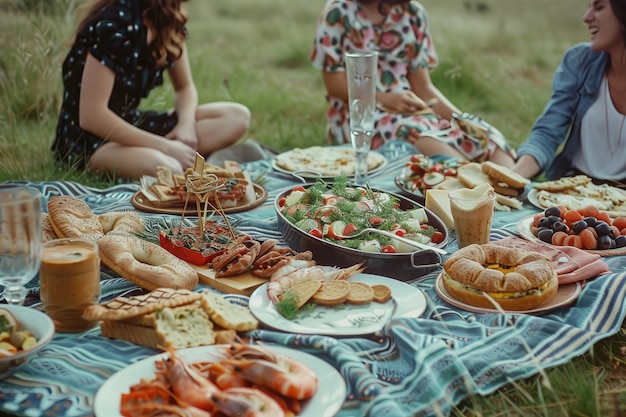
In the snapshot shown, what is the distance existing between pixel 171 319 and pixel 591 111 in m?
3.07

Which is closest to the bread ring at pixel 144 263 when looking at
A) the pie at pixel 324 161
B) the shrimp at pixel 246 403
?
the shrimp at pixel 246 403

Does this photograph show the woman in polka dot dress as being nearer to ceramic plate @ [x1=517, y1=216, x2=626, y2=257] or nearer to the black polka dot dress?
the black polka dot dress

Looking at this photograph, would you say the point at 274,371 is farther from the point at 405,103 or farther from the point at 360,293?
the point at 405,103

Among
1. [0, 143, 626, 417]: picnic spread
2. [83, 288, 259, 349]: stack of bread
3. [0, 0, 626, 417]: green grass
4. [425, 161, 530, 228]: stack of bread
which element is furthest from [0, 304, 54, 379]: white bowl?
[425, 161, 530, 228]: stack of bread

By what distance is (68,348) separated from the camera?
246 centimetres

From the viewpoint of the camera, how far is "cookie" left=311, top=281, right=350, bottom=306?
261cm

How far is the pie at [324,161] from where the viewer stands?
4.23 meters

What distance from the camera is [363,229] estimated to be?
3004 mm

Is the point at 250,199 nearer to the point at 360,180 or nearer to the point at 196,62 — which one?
the point at 360,180

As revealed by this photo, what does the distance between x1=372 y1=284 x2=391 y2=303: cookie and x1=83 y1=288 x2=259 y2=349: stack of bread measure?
428 millimetres

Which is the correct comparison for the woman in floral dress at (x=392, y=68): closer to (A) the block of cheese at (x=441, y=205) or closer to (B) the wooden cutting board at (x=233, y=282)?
(A) the block of cheese at (x=441, y=205)

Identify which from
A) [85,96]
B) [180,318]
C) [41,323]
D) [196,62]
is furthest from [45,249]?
[196,62]

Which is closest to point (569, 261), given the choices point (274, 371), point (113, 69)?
point (274, 371)

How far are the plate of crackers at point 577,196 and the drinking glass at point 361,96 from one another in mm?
827
